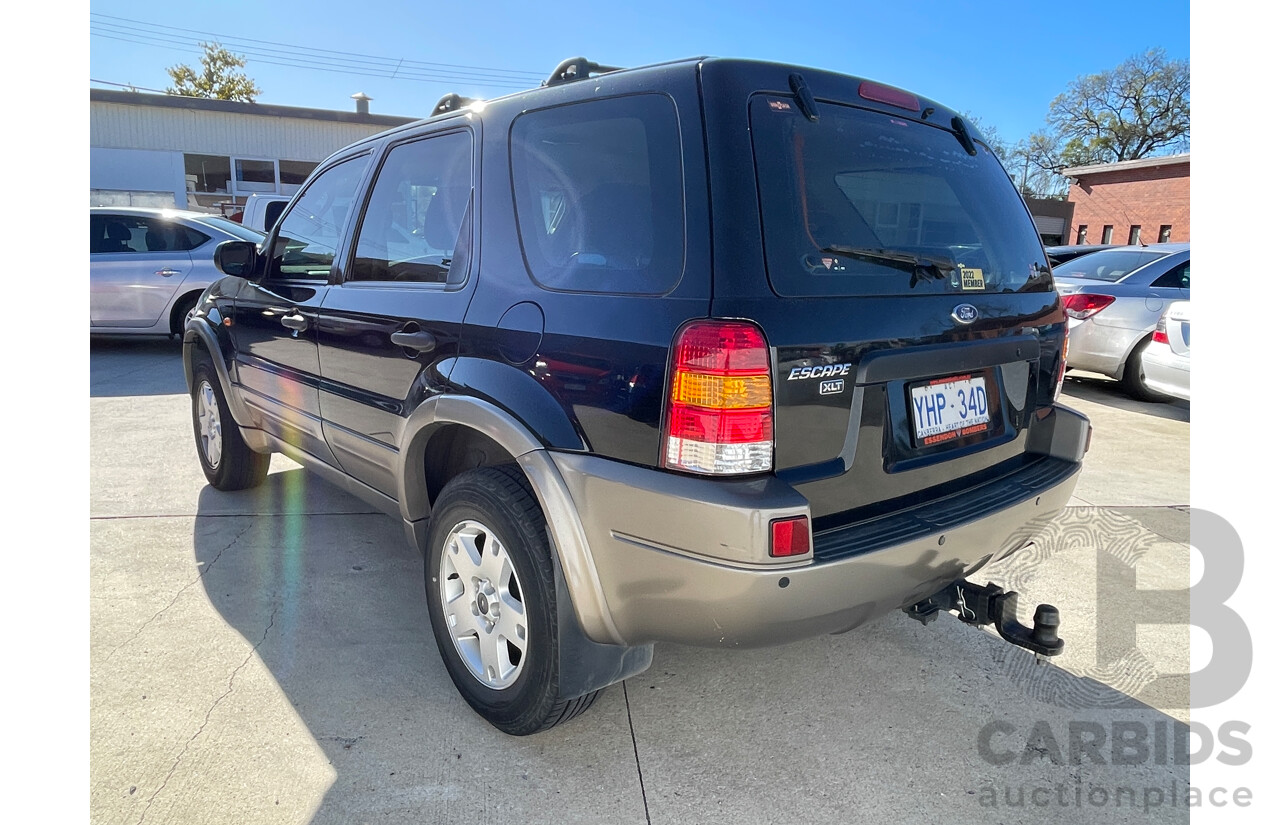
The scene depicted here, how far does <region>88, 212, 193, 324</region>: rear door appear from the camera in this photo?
8.97m

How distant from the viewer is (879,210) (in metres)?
2.26

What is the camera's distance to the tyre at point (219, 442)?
4426mm

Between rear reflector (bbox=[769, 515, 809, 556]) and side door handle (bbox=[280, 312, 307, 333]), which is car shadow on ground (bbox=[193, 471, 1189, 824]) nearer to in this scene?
rear reflector (bbox=[769, 515, 809, 556])

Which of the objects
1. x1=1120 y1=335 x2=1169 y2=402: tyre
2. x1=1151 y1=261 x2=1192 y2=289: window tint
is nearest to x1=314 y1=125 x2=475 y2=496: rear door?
x1=1120 y1=335 x2=1169 y2=402: tyre

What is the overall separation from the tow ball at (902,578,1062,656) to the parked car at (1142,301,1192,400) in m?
5.43

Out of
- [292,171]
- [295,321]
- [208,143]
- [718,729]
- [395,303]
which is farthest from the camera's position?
[292,171]

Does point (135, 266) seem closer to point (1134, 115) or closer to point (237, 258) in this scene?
point (237, 258)

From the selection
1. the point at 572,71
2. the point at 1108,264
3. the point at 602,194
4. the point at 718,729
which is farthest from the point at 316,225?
the point at 1108,264

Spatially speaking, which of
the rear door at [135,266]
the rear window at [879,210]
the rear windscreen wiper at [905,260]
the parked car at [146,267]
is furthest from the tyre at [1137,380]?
the rear door at [135,266]

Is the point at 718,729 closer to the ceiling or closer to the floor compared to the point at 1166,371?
closer to the floor

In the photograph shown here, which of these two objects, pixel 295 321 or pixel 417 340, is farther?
pixel 295 321

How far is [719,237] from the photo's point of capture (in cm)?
192

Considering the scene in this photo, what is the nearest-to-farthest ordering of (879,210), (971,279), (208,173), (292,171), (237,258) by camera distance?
(879,210), (971,279), (237,258), (208,173), (292,171)

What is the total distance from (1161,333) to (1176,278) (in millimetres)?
1146
